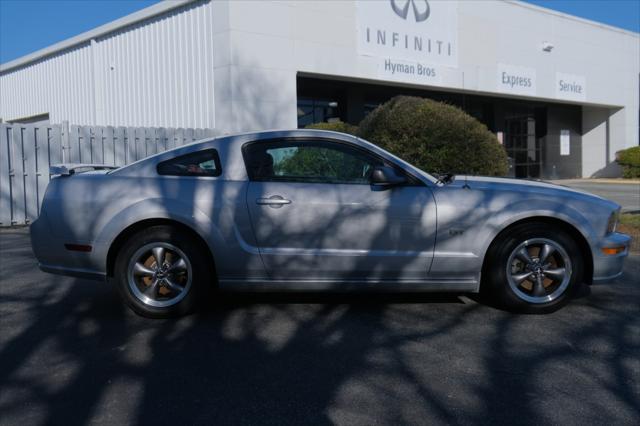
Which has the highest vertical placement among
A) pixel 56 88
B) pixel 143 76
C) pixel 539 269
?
pixel 56 88

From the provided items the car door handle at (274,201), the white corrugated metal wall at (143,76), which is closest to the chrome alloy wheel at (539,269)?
the car door handle at (274,201)

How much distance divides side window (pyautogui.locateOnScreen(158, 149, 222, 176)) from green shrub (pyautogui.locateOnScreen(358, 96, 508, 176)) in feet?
21.2

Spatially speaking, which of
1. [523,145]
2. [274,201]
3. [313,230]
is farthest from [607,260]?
[523,145]

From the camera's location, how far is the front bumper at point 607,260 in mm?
5199

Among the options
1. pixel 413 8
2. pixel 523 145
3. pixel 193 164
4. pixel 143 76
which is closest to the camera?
pixel 193 164

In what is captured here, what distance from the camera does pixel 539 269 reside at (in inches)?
206

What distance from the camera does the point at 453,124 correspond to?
1120 cm

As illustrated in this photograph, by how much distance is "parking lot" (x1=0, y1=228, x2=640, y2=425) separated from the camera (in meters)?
3.46

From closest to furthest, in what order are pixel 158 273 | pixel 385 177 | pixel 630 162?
pixel 385 177 < pixel 158 273 < pixel 630 162

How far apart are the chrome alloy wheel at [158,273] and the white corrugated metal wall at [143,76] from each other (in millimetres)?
10685

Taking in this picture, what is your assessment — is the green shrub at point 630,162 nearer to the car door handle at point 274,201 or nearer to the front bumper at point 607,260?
the front bumper at point 607,260

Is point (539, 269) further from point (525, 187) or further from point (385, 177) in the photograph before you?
point (385, 177)

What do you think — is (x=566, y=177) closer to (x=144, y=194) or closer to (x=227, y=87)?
(x=227, y=87)

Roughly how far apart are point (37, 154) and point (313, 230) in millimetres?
9645
